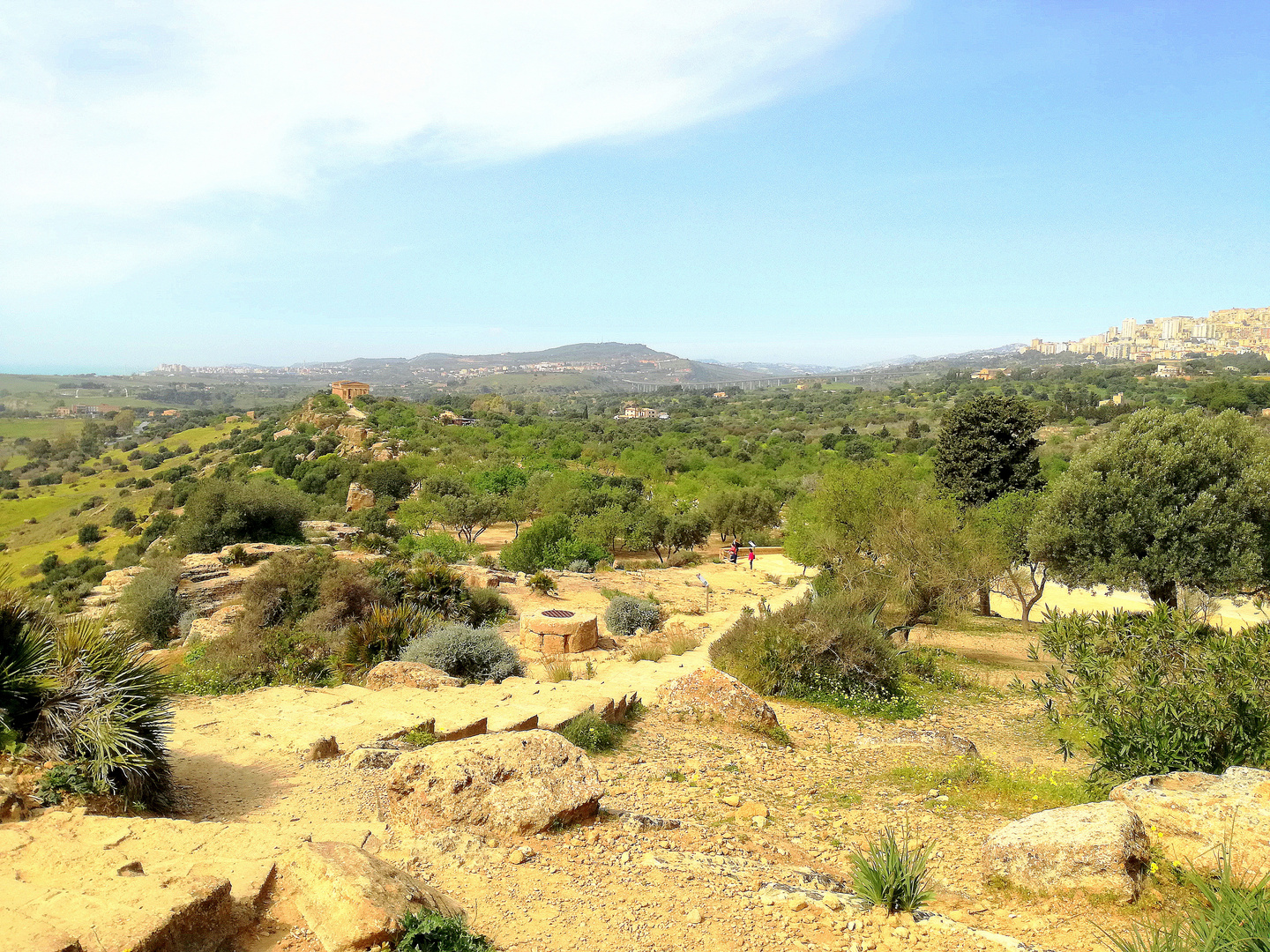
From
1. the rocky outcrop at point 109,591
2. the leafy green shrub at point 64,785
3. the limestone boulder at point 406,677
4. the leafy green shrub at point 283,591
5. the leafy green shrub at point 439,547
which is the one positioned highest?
the leafy green shrub at point 64,785

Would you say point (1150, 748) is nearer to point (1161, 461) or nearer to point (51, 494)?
point (1161, 461)

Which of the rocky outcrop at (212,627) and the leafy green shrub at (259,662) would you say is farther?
the rocky outcrop at (212,627)

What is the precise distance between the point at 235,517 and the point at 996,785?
22008mm

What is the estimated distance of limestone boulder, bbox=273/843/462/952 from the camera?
3.94 m

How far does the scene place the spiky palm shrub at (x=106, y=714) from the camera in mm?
5832

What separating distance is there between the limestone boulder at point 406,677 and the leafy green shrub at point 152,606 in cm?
750

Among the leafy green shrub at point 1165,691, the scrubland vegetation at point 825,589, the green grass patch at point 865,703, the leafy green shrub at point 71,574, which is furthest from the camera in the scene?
the leafy green shrub at point 71,574

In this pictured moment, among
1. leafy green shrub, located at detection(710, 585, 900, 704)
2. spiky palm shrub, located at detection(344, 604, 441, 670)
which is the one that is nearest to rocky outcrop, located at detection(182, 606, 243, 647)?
spiky palm shrub, located at detection(344, 604, 441, 670)

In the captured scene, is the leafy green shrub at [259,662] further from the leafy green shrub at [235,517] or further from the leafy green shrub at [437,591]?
the leafy green shrub at [235,517]

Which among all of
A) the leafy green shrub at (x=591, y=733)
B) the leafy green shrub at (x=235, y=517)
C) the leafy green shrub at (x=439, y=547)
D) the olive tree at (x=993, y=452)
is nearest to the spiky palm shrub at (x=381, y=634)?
the leafy green shrub at (x=591, y=733)

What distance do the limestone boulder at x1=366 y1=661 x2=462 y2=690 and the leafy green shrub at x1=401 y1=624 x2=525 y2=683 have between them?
0.61 m

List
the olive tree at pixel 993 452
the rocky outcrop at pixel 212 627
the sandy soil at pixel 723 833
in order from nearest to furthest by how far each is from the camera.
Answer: the sandy soil at pixel 723 833
the rocky outcrop at pixel 212 627
the olive tree at pixel 993 452

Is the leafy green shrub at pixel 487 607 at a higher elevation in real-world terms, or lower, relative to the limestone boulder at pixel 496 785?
lower

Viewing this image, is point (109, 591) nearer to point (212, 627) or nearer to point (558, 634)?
point (212, 627)
